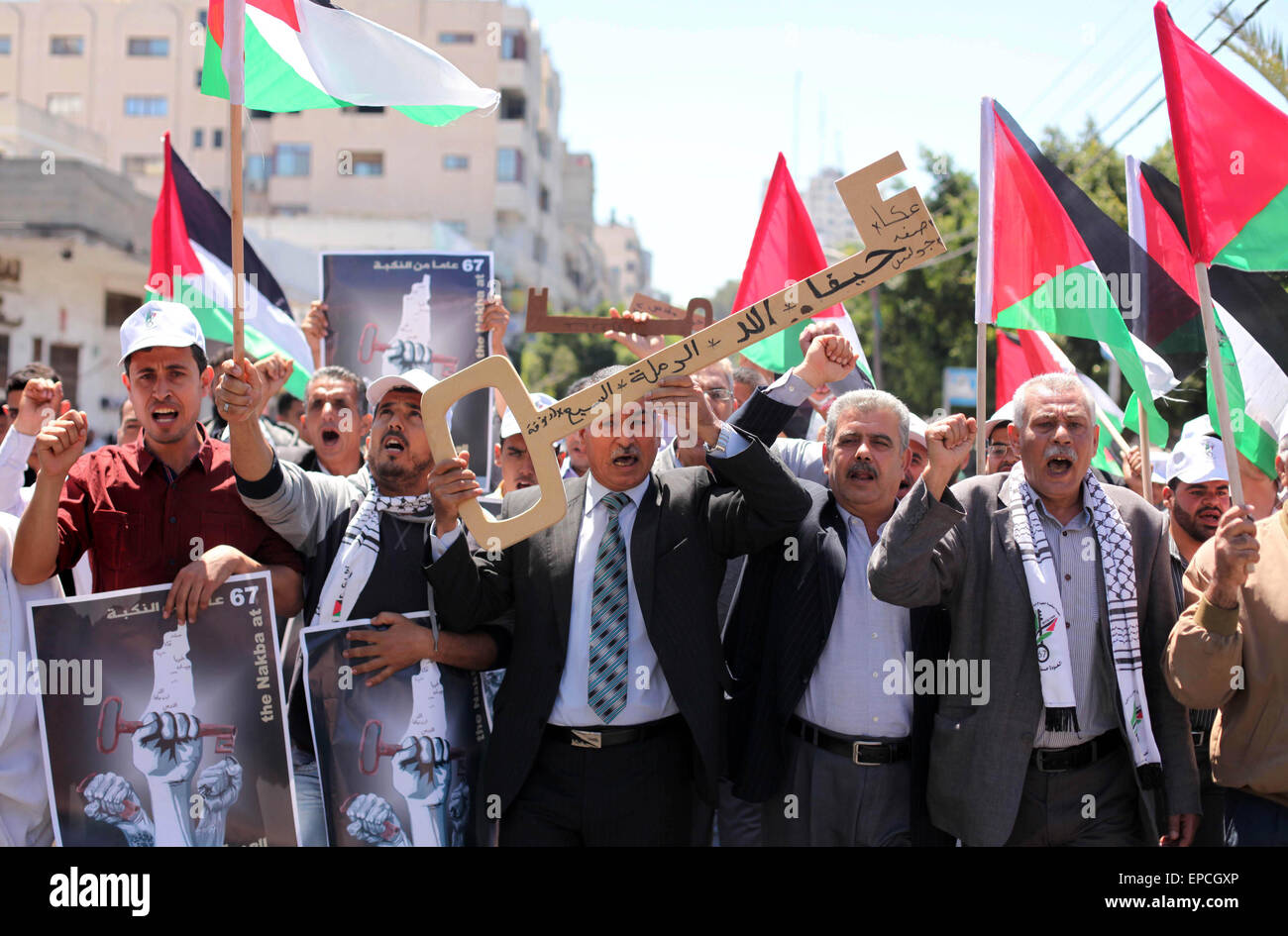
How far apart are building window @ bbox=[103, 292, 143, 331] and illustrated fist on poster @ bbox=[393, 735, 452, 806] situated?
26402mm

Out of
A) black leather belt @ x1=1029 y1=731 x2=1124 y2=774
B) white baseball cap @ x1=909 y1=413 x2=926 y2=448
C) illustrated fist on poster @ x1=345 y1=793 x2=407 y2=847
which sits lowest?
illustrated fist on poster @ x1=345 y1=793 x2=407 y2=847

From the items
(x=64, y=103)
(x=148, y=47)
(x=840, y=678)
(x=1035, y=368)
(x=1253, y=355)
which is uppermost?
(x=148, y=47)

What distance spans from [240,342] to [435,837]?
1674 mm

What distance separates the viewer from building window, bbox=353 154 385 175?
152 feet

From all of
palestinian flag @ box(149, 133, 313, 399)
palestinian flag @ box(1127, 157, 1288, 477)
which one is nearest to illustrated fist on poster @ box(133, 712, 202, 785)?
palestinian flag @ box(149, 133, 313, 399)

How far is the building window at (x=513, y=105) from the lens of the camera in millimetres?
47688

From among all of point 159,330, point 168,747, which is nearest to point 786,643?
point 168,747

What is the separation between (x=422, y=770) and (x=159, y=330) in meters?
1.67

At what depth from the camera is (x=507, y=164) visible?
47.3 metres

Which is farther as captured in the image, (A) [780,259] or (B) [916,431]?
(A) [780,259]

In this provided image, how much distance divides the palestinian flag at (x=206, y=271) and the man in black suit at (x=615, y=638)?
123 inches

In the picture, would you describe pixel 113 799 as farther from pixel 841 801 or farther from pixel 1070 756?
pixel 1070 756

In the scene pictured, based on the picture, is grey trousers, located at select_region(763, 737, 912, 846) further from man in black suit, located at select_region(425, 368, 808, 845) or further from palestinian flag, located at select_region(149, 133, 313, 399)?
palestinian flag, located at select_region(149, 133, 313, 399)
